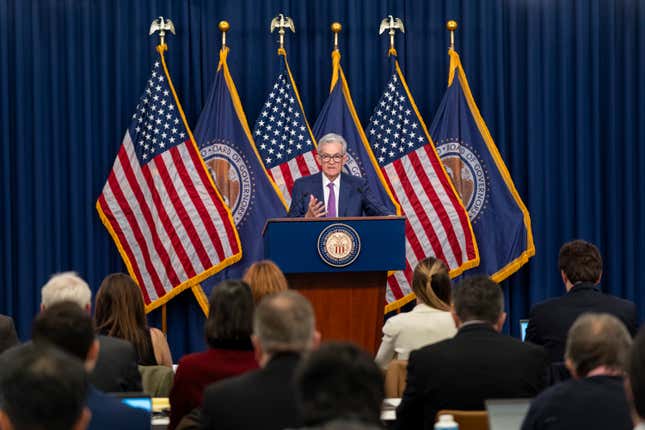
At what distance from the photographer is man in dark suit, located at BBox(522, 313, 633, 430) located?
3215 mm

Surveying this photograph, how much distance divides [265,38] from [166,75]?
3.38 feet

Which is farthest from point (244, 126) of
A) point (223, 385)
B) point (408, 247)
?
point (223, 385)

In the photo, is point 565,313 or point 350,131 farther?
point 350,131

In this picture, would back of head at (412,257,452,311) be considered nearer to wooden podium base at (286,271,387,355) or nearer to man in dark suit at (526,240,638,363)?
man in dark suit at (526,240,638,363)

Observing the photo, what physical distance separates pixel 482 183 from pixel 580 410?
6.41 meters

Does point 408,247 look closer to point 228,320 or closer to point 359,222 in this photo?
point 359,222

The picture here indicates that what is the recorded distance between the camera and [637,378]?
2.43 m

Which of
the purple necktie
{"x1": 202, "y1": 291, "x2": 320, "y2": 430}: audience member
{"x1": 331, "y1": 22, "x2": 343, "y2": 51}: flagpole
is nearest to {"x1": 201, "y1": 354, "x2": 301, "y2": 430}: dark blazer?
{"x1": 202, "y1": 291, "x2": 320, "y2": 430}: audience member

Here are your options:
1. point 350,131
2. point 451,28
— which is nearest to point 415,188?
point 350,131

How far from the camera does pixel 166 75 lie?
9.38 m

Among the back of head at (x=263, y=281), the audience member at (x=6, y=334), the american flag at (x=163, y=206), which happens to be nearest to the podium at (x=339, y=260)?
the back of head at (x=263, y=281)

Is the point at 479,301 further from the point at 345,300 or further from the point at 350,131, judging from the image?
the point at 350,131

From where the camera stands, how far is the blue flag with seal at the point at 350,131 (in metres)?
9.30

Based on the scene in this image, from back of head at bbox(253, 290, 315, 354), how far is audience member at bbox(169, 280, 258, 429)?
825 millimetres
